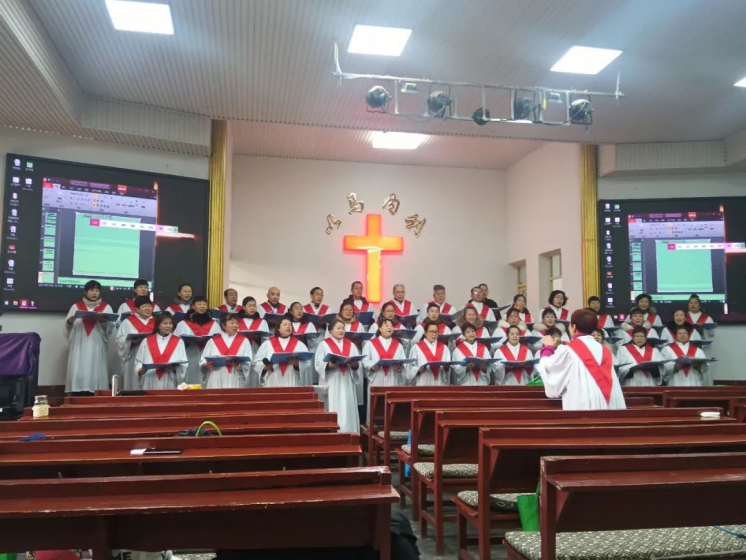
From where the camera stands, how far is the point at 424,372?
332 inches

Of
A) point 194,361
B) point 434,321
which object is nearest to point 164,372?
point 194,361

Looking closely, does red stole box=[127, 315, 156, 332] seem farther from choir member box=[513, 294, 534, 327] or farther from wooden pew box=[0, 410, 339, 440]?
choir member box=[513, 294, 534, 327]

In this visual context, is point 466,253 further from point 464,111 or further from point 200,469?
point 200,469

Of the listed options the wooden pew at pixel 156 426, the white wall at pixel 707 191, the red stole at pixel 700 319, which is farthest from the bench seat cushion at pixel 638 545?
the white wall at pixel 707 191

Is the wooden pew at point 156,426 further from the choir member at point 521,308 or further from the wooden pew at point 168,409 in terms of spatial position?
the choir member at point 521,308

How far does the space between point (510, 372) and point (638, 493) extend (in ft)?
22.2

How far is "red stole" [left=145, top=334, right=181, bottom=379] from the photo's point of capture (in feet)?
25.0

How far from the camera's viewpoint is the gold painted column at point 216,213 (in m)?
9.63

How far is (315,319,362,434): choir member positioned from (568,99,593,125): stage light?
154 inches

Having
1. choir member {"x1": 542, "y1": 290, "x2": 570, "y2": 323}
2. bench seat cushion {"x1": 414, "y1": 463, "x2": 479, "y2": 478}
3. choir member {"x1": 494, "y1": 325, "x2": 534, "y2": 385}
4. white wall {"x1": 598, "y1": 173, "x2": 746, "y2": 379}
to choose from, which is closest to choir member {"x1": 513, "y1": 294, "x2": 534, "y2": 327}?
A: choir member {"x1": 542, "y1": 290, "x2": 570, "y2": 323}

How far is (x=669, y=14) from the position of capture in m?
6.41

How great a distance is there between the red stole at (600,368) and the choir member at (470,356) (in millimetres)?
3857

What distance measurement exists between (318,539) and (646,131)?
31.5 feet

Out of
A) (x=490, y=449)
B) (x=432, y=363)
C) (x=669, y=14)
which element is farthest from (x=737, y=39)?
(x=490, y=449)
